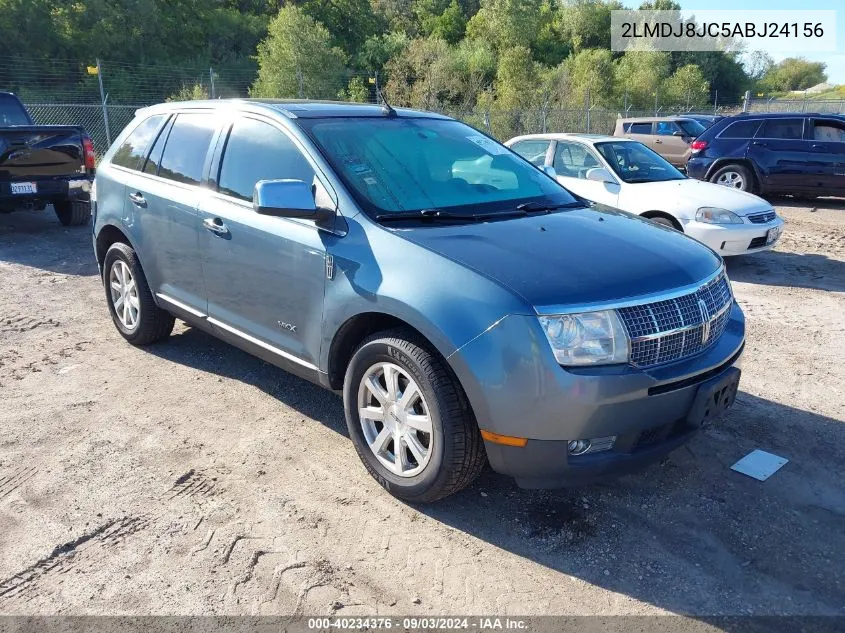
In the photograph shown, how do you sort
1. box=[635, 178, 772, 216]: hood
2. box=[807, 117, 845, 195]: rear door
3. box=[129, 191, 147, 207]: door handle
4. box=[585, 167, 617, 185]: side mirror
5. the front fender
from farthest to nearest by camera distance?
box=[807, 117, 845, 195]: rear door
box=[585, 167, 617, 185]: side mirror
box=[635, 178, 772, 216]: hood
box=[129, 191, 147, 207]: door handle
the front fender

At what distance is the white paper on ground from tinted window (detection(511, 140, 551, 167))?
5.73 metres

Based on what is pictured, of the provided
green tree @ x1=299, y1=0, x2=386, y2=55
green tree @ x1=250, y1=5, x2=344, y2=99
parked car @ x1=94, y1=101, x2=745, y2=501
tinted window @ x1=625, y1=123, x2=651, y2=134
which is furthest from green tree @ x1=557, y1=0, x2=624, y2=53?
parked car @ x1=94, y1=101, x2=745, y2=501

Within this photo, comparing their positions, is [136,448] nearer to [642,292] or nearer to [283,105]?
[283,105]

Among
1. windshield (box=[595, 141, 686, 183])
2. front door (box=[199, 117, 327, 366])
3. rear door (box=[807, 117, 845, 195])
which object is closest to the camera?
Result: front door (box=[199, 117, 327, 366])

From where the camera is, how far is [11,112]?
34.7ft

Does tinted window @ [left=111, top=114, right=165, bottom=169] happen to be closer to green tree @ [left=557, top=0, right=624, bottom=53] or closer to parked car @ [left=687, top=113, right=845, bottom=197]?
parked car @ [left=687, top=113, right=845, bottom=197]

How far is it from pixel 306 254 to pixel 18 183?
23.8 ft

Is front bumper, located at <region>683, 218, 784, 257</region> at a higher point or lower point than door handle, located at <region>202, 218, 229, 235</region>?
lower

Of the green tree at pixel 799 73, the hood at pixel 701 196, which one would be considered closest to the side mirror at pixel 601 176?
the hood at pixel 701 196

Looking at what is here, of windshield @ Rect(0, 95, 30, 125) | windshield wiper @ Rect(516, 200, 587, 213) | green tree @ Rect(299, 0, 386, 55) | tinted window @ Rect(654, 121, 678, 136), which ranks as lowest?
windshield wiper @ Rect(516, 200, 587, 213)

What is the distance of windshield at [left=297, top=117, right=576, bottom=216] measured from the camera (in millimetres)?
3518

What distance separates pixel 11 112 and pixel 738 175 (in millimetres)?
12485

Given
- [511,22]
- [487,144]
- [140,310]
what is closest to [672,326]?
[487,144]

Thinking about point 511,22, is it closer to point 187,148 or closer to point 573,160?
point 573,160
